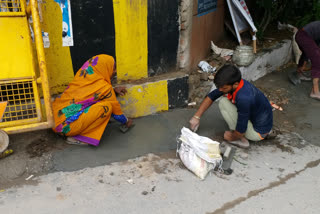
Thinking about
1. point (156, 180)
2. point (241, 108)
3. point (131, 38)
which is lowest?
point (156, 180)

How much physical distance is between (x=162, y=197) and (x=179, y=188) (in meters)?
0.19

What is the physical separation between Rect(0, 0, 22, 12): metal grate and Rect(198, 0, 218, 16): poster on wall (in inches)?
86.1

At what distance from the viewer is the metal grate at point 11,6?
8.89 ft

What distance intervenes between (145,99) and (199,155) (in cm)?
121

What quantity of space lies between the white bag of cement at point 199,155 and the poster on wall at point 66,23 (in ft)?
4.94

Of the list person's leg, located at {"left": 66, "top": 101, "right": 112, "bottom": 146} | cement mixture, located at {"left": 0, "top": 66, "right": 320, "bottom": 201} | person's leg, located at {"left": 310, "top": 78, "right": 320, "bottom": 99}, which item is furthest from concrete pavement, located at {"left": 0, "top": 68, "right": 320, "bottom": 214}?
person's leg, located at {"left": 310, "top": 78, "right": 320, "bottom": 99}

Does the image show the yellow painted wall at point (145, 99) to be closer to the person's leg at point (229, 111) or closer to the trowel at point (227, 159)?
the person's leg at point (229, 111)

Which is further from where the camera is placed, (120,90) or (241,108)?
(120,90)

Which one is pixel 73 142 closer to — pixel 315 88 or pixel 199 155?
pixel 199 155

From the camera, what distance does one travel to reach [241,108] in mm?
2982

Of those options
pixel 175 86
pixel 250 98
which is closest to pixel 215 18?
pixel 175 86

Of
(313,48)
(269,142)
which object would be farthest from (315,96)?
(269,142)

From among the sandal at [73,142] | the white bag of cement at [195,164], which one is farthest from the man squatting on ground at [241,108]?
the sandal at [73,142]

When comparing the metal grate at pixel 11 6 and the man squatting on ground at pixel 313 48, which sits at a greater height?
the metal grate at pixel 11 6
